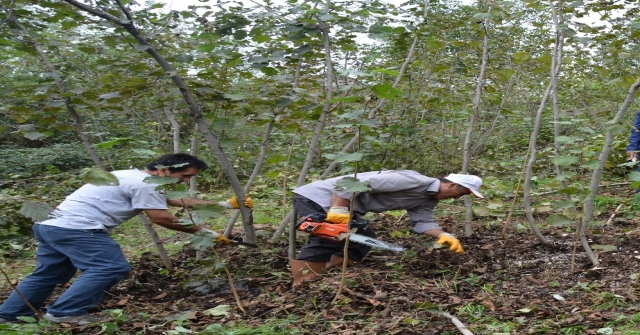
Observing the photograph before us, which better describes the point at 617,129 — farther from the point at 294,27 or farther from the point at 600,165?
the point at 294,27

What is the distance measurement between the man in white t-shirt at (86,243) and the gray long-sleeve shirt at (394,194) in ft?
2.74

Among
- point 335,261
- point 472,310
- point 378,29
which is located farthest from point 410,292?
point 378,29

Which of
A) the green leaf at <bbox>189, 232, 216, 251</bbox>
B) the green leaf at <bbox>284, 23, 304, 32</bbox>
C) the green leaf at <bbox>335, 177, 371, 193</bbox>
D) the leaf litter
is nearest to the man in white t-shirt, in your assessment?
the green leaf at <bbox>189, 232, 216, 251</bbox>

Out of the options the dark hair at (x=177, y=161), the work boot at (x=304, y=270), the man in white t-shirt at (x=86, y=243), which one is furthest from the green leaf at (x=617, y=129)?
the dark hair at (x=177, y=161)

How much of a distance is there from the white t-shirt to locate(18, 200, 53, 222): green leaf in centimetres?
114

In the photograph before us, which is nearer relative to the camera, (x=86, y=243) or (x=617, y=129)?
(x=617, y=129)

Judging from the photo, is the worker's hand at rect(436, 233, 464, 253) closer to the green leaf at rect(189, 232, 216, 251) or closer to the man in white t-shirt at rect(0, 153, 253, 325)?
the man in white t-shirt at rect(0, 153, 253, 325)

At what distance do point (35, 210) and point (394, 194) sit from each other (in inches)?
99.7

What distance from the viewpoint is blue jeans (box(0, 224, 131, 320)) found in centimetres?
337

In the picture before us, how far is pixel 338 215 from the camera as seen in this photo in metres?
3.80

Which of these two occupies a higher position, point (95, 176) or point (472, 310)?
point (95, 176)

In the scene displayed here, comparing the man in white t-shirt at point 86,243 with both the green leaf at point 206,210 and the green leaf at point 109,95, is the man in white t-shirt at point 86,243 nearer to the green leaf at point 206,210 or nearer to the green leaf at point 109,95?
the green leaf at point 206,210

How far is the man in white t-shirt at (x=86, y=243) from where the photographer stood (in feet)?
11.1

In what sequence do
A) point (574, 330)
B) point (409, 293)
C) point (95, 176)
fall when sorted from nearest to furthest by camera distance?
point (95, 176), point (574, 330), point (409, 293)
